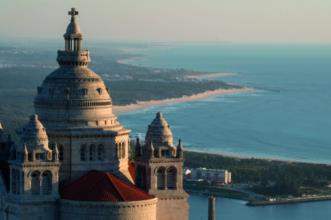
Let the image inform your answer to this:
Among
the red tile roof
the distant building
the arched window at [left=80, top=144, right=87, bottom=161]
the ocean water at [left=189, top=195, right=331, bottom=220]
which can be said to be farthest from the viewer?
the distant building

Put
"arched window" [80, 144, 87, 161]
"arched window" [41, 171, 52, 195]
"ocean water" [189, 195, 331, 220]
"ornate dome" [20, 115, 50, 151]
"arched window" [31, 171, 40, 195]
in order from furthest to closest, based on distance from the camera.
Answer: "ocean water" [189, 195, 331, 220], "arched window" [80, 144, 87, 161], "arched window" [41, 171, 52, 195], "arched window" [31, 171, 40, 195], "ornate dome" [20, 115, 50, 151]

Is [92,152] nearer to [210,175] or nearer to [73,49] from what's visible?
[73,49]

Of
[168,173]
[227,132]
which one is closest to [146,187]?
[168,173]

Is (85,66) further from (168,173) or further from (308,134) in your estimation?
(308,134)

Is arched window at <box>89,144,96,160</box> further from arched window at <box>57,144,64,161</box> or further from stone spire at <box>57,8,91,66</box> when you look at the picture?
stone spire at <box>57,8,91,66</box>

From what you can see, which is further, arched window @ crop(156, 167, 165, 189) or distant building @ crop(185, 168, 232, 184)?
distant building @ crop(185, 168, 232, 184)

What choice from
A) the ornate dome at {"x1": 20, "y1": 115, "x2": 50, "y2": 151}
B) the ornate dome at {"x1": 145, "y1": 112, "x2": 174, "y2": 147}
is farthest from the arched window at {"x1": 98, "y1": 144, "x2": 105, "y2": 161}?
the ornate dome at {"x1": 20, "y1": 115, "x2": 50, "y2": 151}
